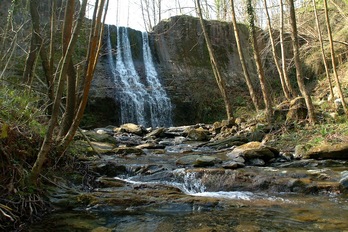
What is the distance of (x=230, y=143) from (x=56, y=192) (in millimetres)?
5675

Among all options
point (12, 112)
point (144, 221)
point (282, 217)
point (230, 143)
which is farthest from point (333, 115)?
point (12, 112)

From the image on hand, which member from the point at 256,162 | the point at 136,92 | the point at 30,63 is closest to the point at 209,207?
the point at 256,162

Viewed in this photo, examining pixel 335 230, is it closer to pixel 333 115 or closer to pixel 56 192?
pixel 56 192

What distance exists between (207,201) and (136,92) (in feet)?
42.9

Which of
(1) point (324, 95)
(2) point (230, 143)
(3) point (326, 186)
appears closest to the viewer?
(3) point (326, 186)

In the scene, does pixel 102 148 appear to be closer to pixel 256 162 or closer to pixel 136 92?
pixel 256 162

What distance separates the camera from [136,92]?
1650 centimetres

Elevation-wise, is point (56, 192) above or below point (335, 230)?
above

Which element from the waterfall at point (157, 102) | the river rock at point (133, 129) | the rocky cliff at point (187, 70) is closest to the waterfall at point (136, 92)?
the waterfall at point (157, 102)

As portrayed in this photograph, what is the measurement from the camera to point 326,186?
173 inches

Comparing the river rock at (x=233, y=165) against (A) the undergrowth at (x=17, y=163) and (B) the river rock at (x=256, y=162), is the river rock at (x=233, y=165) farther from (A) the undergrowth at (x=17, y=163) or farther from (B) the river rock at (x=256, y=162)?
(A) the undergrowth at (x=17, y=163)

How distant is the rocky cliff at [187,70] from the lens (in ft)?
54.0

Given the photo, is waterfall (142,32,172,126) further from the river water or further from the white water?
the river water

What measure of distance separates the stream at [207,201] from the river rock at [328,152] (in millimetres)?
460
